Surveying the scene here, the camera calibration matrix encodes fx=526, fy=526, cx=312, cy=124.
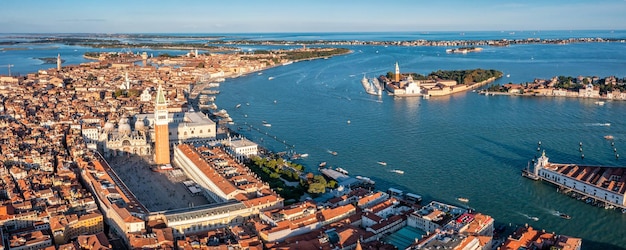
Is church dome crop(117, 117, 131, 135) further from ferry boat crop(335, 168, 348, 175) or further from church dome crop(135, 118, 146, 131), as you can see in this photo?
ferry boat crop(335, 168, 348, 175)

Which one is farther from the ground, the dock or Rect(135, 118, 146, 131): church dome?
Rect(135, 118, 146, 131): church dome

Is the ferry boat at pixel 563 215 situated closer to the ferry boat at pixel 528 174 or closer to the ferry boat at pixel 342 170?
the ferry boat at pixel 528 174

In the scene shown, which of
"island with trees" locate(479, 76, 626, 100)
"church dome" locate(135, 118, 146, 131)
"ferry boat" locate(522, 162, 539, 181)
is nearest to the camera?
"ferry boat" locate(522, 162, 539, 181)

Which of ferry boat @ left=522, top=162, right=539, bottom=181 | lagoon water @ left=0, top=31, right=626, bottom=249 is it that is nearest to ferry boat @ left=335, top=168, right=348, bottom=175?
lagoon water @ left=0, top=31, right=626, bottom=249

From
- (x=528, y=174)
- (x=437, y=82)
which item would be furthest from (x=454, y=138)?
(x=437, y=82)

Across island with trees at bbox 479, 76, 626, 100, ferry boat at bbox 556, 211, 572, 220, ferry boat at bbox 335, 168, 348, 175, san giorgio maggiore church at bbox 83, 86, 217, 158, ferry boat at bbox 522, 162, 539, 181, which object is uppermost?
island with trees at bbox 479, 76, 626, 100

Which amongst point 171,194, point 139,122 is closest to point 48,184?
point 171,194
